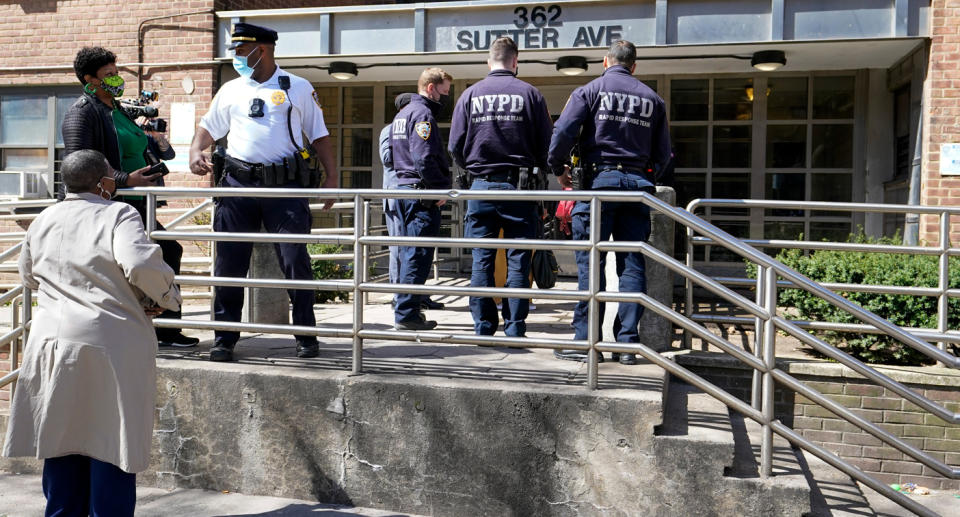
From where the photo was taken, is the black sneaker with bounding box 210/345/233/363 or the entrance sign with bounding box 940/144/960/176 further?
the entrance sign with bounding box 940/144/960/176

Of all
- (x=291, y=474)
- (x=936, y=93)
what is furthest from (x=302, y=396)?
(x=936, y=93)

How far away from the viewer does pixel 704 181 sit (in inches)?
455

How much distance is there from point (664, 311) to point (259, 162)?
2.55 m

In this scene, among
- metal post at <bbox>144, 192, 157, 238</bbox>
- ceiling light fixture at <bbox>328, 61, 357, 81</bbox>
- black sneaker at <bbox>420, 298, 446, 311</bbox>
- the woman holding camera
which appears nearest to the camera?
metal post at <bbox>144, 192, 157, 238</bbox>

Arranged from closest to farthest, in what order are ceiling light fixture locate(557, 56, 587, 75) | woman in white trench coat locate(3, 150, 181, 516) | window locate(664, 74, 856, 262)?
woman in white trench coat locate(3, 150, 181, 516) → ceiling light fixture locate(557, 56, 587, 75) → window locate(664, 74, 856, 262)

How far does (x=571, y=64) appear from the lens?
33.0 ft

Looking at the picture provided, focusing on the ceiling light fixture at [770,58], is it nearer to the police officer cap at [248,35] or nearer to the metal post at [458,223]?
the metal post at [458,223]

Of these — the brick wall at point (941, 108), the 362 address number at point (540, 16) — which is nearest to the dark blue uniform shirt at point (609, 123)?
the 362 address number at point (540, 16)

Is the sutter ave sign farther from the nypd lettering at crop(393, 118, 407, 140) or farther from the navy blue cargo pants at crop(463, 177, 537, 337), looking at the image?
the navy blue cargo pants at crop(463, 177, 537, 337)

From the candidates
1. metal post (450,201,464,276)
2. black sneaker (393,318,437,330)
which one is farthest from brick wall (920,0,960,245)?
black sneaker (393,318,437,330)

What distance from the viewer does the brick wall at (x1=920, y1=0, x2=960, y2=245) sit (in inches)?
342

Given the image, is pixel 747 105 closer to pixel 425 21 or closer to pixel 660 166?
pixel 425 21

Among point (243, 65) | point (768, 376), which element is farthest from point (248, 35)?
point (768, 376)

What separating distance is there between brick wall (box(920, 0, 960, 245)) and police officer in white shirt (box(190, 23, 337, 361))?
685 cm
